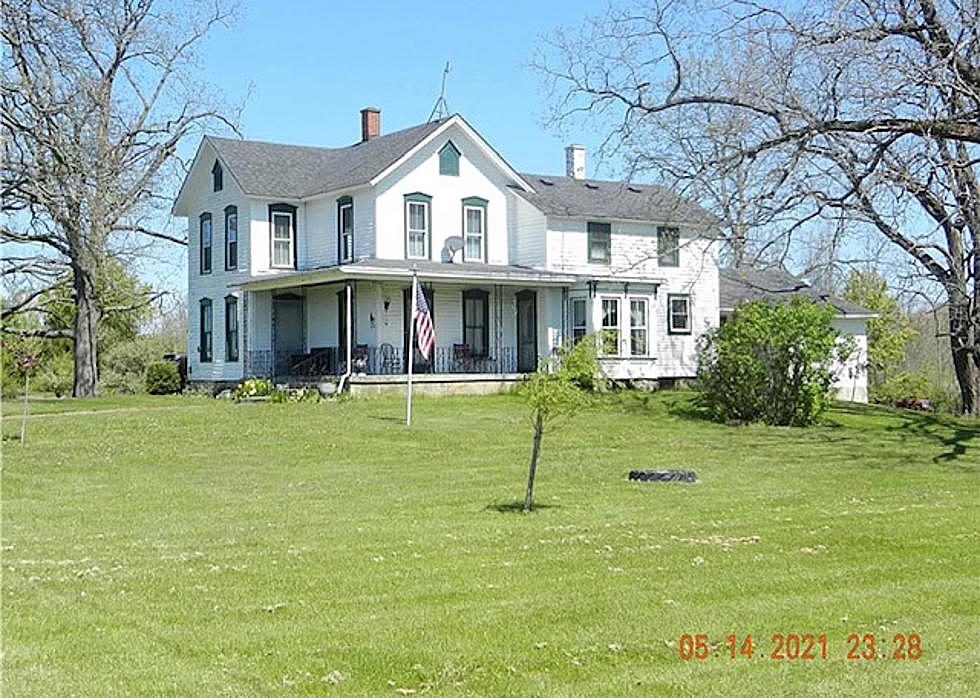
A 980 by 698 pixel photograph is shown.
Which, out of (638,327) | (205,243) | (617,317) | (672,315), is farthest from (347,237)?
(672,315)

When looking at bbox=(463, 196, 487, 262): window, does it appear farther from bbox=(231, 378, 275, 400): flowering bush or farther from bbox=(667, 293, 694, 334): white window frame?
bbox=(231, 378, 275, 400): flowering bush

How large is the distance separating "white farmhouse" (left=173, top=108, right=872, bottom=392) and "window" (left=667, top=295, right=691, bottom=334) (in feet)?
0.18

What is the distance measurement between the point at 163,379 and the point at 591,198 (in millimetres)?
14037

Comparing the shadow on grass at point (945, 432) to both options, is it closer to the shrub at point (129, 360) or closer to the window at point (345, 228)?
the window at point (345, 228)

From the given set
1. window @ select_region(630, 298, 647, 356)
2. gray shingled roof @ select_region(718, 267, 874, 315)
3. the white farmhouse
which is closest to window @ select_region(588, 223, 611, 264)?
the white farmhouse

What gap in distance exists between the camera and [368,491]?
15.2 metres

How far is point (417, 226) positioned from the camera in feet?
110

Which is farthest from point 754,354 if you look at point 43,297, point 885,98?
point 43,297

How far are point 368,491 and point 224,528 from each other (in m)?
3.24

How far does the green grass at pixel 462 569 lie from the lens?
696cm

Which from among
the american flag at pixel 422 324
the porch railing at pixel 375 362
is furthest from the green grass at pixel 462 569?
the porch railing at pixel 375 362

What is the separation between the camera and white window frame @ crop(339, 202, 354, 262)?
33.4 metres

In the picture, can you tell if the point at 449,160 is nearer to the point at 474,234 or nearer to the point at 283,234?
the point at 474,234

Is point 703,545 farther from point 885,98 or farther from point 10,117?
point 10,117
